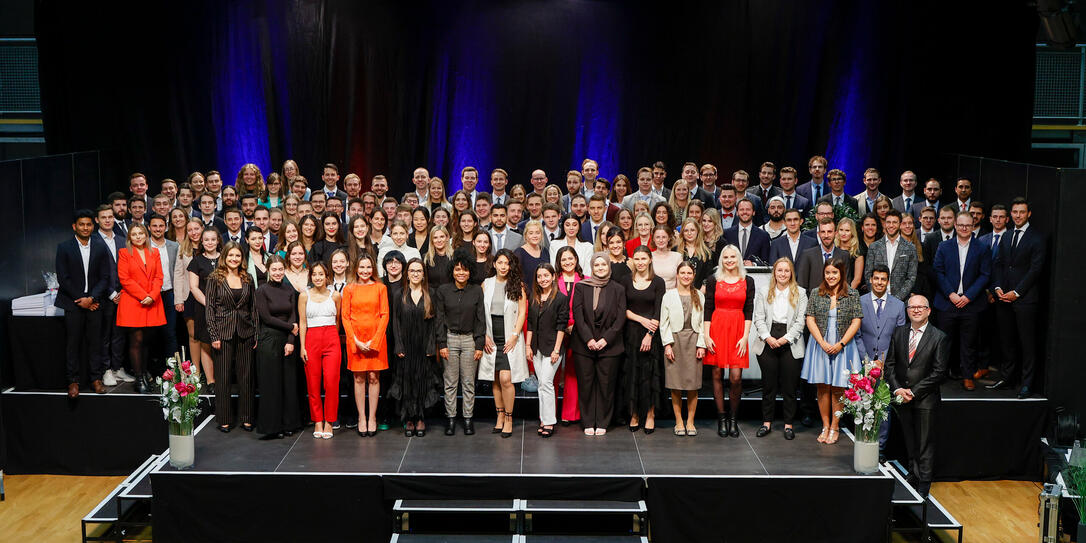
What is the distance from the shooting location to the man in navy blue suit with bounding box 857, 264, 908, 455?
24.6ft

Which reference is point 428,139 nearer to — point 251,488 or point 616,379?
point 616,379

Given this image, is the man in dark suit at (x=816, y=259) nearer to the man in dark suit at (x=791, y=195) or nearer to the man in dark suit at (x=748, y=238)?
the man in dark suit at (x=748, y=238)

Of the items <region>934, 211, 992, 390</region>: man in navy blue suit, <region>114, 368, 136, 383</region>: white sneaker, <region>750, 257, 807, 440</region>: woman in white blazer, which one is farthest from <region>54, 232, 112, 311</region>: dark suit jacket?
<region>934, 211, 992, 390</region>: man in navy blue suit

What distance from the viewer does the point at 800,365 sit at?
776cm

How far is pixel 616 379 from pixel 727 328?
35.7 inches

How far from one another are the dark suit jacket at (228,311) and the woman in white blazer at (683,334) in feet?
9.87

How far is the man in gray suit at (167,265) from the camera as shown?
8414 millimetres

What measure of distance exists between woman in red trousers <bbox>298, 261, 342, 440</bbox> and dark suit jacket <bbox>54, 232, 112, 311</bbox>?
193 cm

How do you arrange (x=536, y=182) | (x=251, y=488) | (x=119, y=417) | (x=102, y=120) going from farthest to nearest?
1. (x=102, y=120)
2. (x=536, y=182)
3. (x=119, y=417)
4. (x=251, y=488)

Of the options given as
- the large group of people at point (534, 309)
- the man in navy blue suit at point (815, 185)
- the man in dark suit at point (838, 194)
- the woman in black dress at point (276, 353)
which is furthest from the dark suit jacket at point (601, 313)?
the man in navy blue suit at point (815, 185)

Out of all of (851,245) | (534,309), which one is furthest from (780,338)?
→ (534,309)

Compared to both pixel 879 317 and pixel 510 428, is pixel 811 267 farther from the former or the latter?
pixel 510 428

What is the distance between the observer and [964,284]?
28.2 feet

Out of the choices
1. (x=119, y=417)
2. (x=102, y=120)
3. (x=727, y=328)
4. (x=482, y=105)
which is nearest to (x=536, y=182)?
(x=482, y=105)
